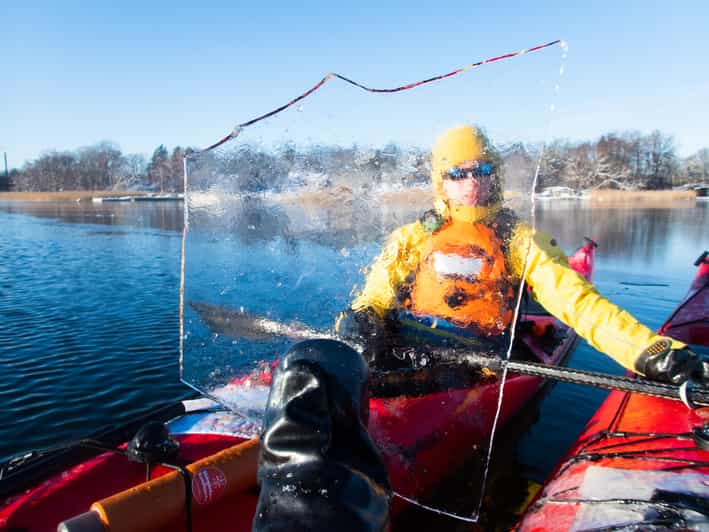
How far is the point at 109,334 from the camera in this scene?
780 centimetres

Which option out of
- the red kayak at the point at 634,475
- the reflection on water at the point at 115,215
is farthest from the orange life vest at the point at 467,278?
the reflection on water at the point at 115,215

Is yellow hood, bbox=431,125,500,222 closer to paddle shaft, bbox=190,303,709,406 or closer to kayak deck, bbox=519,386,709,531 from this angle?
paddle shaft, bbox=190,303,709,406

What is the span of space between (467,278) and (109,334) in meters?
6.94

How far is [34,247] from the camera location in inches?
656

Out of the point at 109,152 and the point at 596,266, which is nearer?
the point at 596,266

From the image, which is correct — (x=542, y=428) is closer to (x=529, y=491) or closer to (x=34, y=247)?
(x=529, y=491)

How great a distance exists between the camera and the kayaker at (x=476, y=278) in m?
2.34

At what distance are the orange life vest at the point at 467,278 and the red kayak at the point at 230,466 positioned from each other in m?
0.30

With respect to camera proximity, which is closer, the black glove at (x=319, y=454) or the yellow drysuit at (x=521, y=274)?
the black glove at (x=319, y=454)

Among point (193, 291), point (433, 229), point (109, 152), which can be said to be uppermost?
point (109, 152)

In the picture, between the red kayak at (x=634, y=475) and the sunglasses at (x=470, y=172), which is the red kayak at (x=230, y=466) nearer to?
the red kayak at (x=634, y=475)

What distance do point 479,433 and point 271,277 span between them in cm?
149

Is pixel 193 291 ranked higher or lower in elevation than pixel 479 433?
higher

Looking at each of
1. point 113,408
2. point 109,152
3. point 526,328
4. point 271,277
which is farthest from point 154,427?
point 109,152
